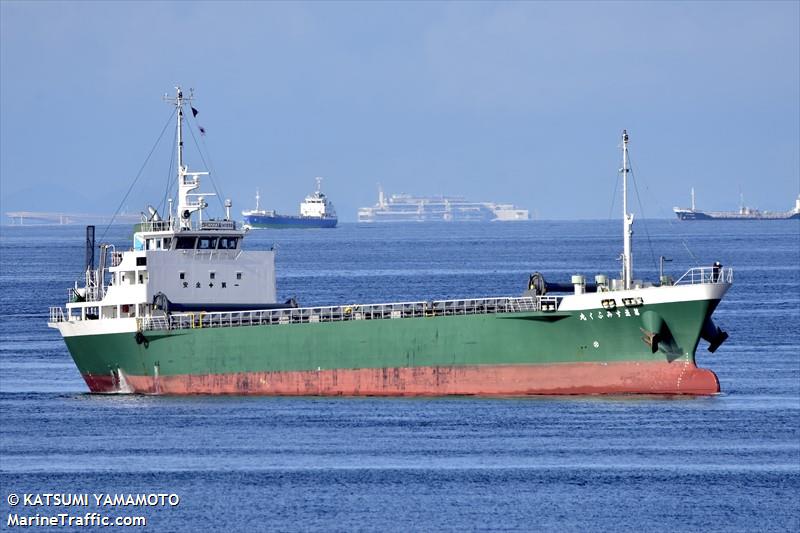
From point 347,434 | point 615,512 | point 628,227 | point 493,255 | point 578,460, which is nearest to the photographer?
point 615,512

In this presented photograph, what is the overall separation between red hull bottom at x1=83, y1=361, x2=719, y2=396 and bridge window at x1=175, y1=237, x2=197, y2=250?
4783 mm

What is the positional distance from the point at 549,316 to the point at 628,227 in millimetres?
3751

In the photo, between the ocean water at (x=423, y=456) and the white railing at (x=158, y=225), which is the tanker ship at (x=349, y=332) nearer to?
the white railing at (x=158, y=225)

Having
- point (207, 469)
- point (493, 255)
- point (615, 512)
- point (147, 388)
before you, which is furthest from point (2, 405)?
point (493, 255)

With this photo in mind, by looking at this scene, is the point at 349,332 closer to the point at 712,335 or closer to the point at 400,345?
the point at 400,345

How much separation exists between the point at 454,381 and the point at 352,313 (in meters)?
4.26

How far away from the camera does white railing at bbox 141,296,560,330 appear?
51500 millimetres

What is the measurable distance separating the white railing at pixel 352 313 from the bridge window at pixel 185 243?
2.68m

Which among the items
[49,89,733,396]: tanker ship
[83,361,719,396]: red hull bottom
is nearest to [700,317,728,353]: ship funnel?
[49,89,733,396]: tanker ship

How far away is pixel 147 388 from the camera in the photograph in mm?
56125

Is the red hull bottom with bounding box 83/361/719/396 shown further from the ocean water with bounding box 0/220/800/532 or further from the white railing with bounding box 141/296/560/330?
the white railing with bounding box 141/296/560/330

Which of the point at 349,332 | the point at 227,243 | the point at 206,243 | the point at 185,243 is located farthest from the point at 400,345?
the point at 185,243

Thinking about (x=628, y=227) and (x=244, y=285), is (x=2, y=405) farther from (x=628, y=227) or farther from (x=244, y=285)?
(x=628, y=227)

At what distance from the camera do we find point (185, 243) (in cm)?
5725
